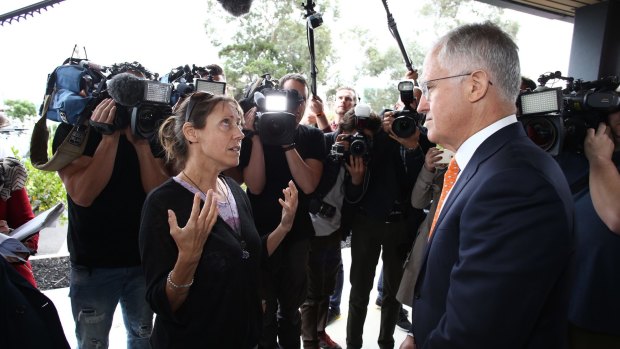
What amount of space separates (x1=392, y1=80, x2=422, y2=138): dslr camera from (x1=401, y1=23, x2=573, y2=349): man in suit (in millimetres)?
1289

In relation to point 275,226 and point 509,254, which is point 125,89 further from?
point 509,254

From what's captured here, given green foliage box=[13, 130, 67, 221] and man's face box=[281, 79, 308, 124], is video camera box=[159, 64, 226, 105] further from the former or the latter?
green foliage box=[13, 130, 67, 221]

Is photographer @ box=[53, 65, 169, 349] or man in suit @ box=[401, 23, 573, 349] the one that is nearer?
A: man in suit @ box=[401, 23, 573, 349]

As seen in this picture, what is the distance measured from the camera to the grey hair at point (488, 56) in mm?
1154

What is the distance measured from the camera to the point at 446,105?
4.00 feet

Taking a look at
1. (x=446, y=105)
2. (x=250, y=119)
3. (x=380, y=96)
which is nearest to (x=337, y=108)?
(x=250, y=119)

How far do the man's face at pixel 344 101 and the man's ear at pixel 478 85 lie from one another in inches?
95.1

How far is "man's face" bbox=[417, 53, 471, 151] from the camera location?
1.19m

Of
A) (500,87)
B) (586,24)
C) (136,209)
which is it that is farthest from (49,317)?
(586,24)

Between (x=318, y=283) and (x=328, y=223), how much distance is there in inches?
17.0

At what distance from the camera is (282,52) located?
29.1 ft

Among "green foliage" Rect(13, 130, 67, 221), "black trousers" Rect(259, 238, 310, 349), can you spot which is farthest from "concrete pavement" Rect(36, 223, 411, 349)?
"black trousers" Rect(259, 238, 310, 349)

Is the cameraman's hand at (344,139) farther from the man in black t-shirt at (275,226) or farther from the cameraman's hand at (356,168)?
the man in black t-shirt at (275,226)

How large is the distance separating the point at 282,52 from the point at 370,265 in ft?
22.6
